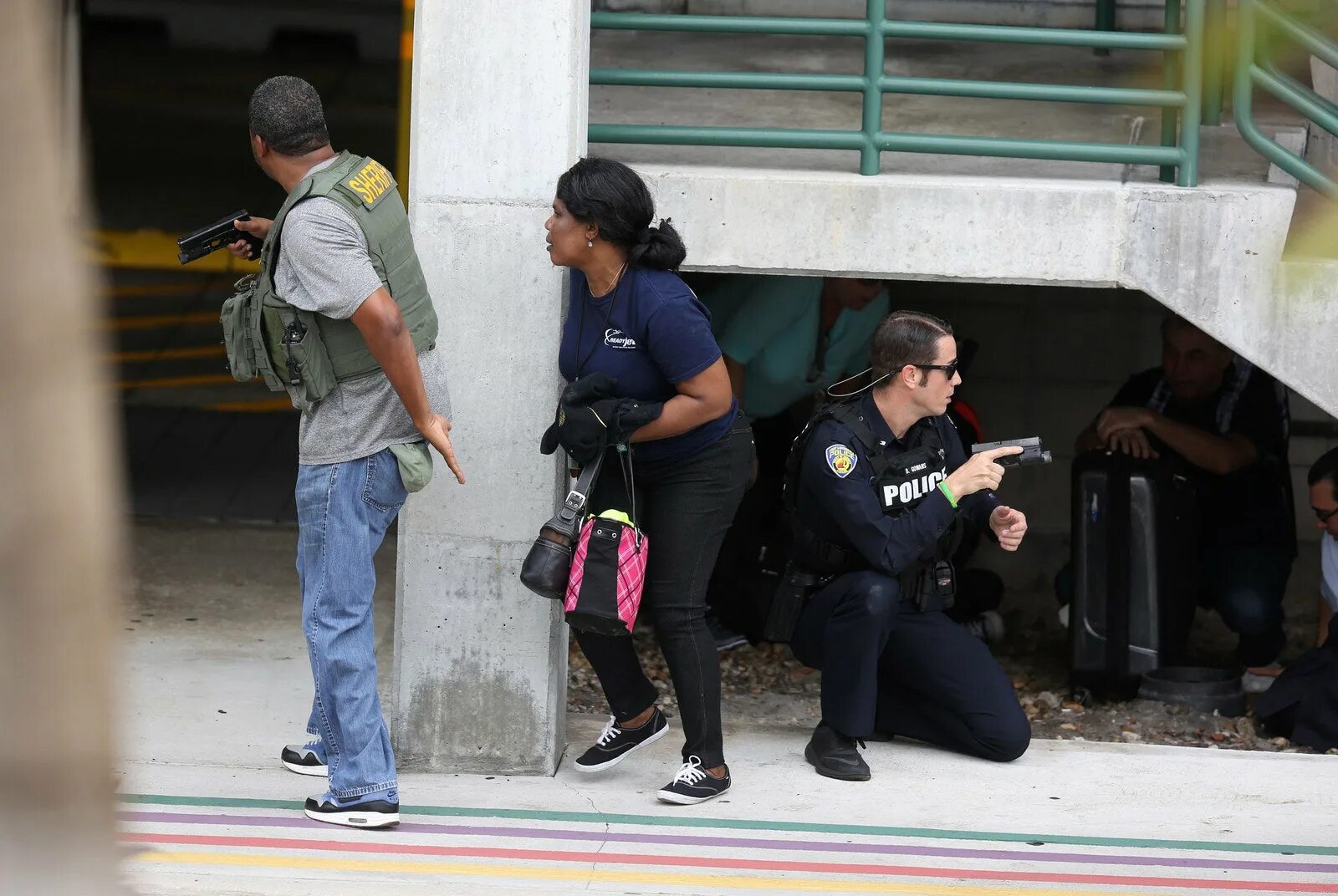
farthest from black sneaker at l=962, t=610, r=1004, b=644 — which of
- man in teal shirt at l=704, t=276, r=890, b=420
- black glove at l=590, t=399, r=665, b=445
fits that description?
black glove at l=590, t=399, r=665, b=445

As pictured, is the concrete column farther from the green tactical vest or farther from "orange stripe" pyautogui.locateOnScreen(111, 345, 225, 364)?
"orange stripe" pyautogui.locateOnScreen(111, 345, 225, 364)

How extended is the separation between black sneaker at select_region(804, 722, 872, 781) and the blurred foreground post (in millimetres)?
3120

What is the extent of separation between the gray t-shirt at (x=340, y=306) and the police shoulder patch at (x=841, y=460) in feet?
3.55

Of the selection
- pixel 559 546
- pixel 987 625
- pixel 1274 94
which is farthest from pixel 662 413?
pixel 987 625

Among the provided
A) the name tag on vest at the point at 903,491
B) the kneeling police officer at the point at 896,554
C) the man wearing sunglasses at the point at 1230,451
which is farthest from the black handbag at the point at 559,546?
the man wearing sunglasses at the point at 1230,451

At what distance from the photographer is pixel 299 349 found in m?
3.66

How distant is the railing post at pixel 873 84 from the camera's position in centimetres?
441

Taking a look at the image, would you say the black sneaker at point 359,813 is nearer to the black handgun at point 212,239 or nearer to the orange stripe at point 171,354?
the black handgun at point 212,239

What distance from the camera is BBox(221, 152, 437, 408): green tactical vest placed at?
3.64 m

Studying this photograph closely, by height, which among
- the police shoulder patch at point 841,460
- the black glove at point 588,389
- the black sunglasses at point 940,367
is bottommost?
the police shoulder patch at point 841,460

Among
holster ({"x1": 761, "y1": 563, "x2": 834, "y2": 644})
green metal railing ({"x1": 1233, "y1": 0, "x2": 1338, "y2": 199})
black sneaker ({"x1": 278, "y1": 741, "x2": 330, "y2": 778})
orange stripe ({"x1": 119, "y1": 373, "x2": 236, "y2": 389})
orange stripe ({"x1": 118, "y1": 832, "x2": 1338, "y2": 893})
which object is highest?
green metal railing ({"x1": 1233, "y1": 0, "x2": 1338, "y2": 199})

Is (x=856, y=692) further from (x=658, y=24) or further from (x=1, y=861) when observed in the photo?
(x=1, y=861)

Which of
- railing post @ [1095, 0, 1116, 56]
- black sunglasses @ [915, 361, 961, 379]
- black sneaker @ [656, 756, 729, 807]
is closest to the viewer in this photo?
black sneaker @ [656, 756, 729, 807]

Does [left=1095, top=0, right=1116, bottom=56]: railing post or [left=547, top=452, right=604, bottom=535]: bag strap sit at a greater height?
[left=1095, top=0, right=1116, bottom=56]: railing post
